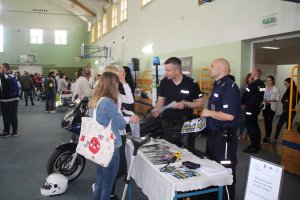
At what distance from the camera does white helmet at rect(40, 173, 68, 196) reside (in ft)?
10.8

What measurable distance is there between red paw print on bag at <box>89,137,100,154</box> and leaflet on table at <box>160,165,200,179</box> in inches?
23.1

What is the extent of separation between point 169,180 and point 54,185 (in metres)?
1.80

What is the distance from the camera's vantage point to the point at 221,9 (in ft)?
20.7

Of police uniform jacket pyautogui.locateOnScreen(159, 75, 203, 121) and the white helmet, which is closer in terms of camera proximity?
police uniform jacket pyautogui.locateOnScreen(159, 75, 203, 121)

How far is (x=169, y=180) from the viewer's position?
202 cm

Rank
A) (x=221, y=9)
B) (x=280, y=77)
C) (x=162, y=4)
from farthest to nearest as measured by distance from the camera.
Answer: (x=280, y=77) < (x=162, y=4) < (x=221, y=9)

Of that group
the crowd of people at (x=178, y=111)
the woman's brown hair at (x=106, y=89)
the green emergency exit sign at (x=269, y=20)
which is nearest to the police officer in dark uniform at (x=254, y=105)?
the green emergency exit sign at (x=269, y=20)

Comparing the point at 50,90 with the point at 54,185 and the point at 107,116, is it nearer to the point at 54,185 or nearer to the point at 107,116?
the point at 54,185

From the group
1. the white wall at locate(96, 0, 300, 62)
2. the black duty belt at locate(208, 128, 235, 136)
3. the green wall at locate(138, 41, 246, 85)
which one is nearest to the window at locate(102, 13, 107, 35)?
the white wall at locate(96, 0, 300, 62)

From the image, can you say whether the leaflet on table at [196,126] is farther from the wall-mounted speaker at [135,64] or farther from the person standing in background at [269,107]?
the wall-mounted speaker at [135,64]

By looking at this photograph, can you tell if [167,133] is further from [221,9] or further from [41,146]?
[221,9]

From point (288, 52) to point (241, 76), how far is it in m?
4.95

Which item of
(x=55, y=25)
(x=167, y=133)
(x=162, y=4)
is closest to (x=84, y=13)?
(x=55, y=25)

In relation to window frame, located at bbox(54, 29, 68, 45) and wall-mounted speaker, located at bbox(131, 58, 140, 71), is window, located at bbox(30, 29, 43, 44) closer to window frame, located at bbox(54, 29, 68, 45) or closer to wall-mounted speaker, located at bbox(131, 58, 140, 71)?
window frame, located at bbox(54, 29, 68, 45)
